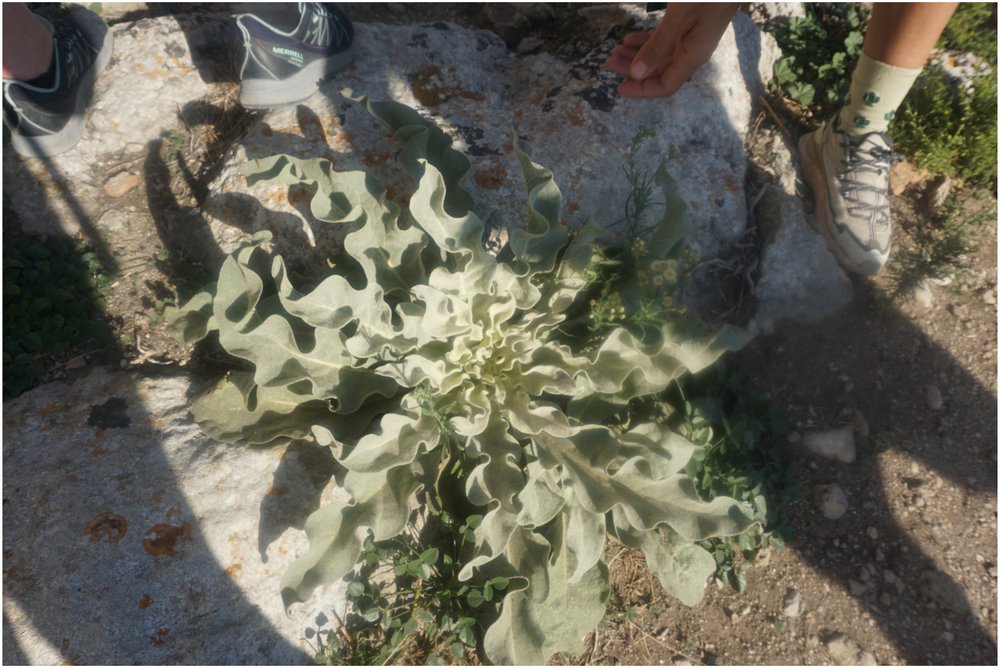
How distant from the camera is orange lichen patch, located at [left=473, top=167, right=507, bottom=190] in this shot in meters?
2.79

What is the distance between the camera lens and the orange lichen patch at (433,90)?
3.09 meters

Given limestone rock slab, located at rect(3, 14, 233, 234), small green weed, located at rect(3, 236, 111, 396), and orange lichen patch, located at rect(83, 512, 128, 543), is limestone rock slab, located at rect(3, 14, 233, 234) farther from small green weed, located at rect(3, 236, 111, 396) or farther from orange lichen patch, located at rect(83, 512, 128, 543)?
orange lichen patch, located at rect(83, 512, 128, 543)

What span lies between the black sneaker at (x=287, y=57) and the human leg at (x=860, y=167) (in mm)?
2383

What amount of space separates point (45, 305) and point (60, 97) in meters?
→ 1.03

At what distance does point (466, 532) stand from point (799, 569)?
1422mm

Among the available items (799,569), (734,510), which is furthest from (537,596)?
(799,569)

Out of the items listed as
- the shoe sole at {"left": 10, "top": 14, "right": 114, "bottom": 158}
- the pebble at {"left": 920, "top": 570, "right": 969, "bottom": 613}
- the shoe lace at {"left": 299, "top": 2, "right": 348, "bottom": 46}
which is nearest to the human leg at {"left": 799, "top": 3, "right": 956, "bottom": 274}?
the pebble at {"left": 920, "top": 570, "right": 969, "bottom": 613}

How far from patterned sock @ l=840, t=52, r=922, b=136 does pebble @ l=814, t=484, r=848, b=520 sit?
1.62m

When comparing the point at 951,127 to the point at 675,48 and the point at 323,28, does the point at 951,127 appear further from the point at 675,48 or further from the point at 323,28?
the point at 323,28

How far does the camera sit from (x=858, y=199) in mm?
3006

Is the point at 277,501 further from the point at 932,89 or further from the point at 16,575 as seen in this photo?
the point at 932,89

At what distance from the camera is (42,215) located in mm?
3055

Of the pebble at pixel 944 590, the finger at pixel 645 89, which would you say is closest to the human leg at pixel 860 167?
the finger at pixel 645 89

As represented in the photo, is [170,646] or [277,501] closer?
[170,646]
